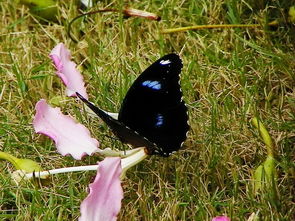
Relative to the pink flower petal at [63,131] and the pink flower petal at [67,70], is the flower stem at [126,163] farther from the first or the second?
the pink flower petal at [67,70]

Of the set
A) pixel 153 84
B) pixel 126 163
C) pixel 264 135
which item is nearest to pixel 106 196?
pixel 126 163

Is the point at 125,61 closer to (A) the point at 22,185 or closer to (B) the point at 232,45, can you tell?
(B) the point at 232,45

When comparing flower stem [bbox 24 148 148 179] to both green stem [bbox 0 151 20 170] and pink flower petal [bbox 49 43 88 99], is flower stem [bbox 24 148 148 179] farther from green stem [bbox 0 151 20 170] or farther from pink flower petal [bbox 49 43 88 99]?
pink flower petal [bbox 49 43 88 99]

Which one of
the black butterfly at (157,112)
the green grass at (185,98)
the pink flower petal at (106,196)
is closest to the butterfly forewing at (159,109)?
the black butterfly at (157,112)

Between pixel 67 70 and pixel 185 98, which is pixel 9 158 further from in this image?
pixel 185 98

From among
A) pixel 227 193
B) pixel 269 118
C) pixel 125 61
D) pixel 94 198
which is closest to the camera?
pixel 94 198

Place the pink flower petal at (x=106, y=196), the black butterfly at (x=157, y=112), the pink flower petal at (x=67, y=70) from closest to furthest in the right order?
the pink flower petal at (x=106, y=196) → the black butterfly at (x=157, y=112) → the pink flower petal at (x=67, y=70)

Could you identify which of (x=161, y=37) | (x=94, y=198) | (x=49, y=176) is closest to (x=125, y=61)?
(x=161, y=37)
